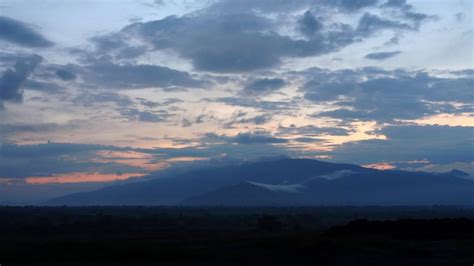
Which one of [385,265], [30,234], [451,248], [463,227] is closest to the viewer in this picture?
[385,265]

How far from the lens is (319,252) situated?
142 ft

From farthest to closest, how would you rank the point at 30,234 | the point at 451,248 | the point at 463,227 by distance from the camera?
the point at 30,234, the point at 463,227, the point at 451,248

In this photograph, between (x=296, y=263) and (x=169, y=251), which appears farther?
(x=169, y=251)

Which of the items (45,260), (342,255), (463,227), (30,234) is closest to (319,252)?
A: (342,255)

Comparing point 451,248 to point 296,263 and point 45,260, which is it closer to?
point 296,263

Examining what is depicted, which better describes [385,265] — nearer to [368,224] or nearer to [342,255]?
[342,255]

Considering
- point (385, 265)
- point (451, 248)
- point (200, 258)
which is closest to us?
point (385, 265)

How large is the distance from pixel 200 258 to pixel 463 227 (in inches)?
1042

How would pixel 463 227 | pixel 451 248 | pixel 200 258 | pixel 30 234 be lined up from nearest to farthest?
pixel 200 258 < pixel 451 248 < pixel 463 227 < pixel 30 234

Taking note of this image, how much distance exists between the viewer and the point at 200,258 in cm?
4238

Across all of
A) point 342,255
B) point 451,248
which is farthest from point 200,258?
point 451,248

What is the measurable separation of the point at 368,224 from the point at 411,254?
16.8 m

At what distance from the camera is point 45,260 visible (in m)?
42.6

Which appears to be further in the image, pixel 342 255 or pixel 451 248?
pixel 451 248
